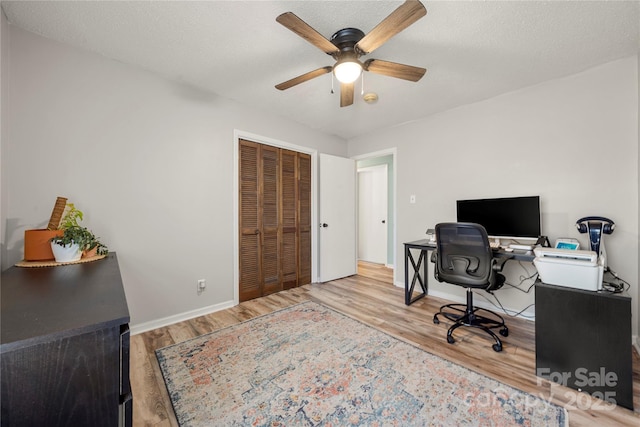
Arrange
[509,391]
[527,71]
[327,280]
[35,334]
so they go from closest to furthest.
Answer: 1. [35,334]
2. [509,391]
3. [527,71]
4. [327,280]

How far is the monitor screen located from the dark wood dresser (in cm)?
305

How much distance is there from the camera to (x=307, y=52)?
1995 mm

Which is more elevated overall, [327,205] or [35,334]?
[327,205]

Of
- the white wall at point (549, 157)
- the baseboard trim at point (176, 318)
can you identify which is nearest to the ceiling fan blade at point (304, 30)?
the white wall at point (549, 157)

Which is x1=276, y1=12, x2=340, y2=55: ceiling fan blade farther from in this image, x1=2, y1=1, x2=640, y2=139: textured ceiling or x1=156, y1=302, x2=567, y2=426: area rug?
x1=156, y1=302, x2=567, y2=426: area rug

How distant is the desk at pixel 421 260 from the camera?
2174mm

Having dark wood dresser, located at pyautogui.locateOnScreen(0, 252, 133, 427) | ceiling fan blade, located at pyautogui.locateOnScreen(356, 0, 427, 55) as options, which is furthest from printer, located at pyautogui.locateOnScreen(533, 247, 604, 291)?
dark wood dresser, located at pyautogui.locateOnScreen(0, 252, 133, 427)

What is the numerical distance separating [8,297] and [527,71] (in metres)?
3.67

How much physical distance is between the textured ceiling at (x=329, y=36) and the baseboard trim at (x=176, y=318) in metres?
2.35

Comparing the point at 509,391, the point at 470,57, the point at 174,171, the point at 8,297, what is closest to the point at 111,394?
the point at 8,297

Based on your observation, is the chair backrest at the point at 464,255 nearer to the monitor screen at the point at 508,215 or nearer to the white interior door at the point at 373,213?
the monitor screen at the point at 508,215

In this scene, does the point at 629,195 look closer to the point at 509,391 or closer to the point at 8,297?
the point at 509,391

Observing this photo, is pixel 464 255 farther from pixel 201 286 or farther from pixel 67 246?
pixel 67 246

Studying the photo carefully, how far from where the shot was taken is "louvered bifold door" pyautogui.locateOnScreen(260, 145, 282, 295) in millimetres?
3268
